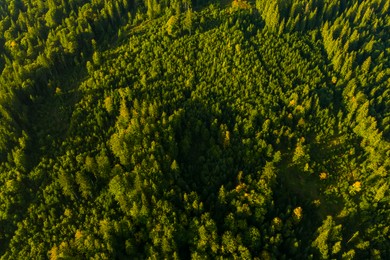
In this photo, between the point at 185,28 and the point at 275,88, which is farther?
A: the point at 185,28

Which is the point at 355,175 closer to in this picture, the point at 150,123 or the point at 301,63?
the point at 301,63

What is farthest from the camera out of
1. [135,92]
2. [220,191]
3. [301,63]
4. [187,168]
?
[301,63]

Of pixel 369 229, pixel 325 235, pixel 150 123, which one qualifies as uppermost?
pixel 150 123

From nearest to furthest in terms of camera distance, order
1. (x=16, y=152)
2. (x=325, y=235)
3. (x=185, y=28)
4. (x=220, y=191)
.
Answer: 1. (x=325, y=235)
2. (x=220, y=191)
3. (x=16, y=152)
4. (x=185, y=28)

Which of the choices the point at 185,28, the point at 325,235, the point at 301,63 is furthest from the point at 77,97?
the point at 325,235

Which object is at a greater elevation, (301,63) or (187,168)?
(301,63)

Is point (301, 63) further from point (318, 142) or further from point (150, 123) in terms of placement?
point (150, 123)

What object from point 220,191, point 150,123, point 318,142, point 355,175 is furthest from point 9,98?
point 355,175
